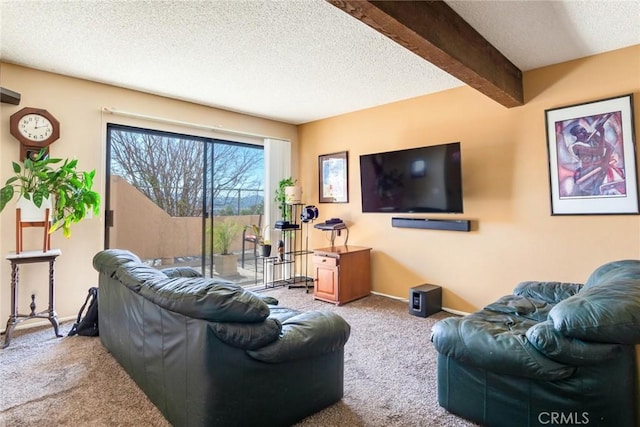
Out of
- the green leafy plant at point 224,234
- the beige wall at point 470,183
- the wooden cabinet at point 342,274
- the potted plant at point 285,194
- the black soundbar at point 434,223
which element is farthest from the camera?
the potted plant at point 285,194

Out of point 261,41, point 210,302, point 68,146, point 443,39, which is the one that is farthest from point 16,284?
point 443,39

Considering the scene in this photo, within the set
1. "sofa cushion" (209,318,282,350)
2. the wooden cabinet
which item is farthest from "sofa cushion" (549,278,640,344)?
the wooden cabinet

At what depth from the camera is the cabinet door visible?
12.8 ft

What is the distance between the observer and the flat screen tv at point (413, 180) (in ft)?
11.1

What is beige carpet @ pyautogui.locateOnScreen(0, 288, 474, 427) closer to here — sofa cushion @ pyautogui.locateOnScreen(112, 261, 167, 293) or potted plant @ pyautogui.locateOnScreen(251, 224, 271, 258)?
sofa cushion @ pyautogui.locateOnScreen(112, 261, 167, 293)

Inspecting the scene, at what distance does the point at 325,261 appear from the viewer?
4.03 metres

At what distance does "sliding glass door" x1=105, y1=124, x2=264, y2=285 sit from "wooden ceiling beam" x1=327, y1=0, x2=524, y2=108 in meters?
3.05

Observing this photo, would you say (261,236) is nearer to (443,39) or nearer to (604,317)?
(443,39)

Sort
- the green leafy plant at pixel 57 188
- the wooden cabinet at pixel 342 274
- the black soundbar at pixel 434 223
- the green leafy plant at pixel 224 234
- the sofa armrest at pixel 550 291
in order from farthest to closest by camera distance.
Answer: the green leafy plant at pixel 224 234 < the wooden cabinet at pixel 342 274 < the black soundbar at pixel 434 223 < the green leafy plant at pixel 57 188 < the sofa armrest at pixel 550 291

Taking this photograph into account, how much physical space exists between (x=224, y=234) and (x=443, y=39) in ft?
11.2

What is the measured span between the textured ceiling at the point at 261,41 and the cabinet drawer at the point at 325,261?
193cm

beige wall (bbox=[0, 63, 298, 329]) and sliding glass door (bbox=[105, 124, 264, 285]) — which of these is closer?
beige wall (bbox=[0, 63, 298, 329])

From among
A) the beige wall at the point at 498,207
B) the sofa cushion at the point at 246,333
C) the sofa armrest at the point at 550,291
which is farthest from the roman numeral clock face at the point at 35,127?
the sofa armrest at the point at 550,291

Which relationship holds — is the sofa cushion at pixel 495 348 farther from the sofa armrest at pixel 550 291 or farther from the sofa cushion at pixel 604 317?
the sofa armrest at pixel 550 291
